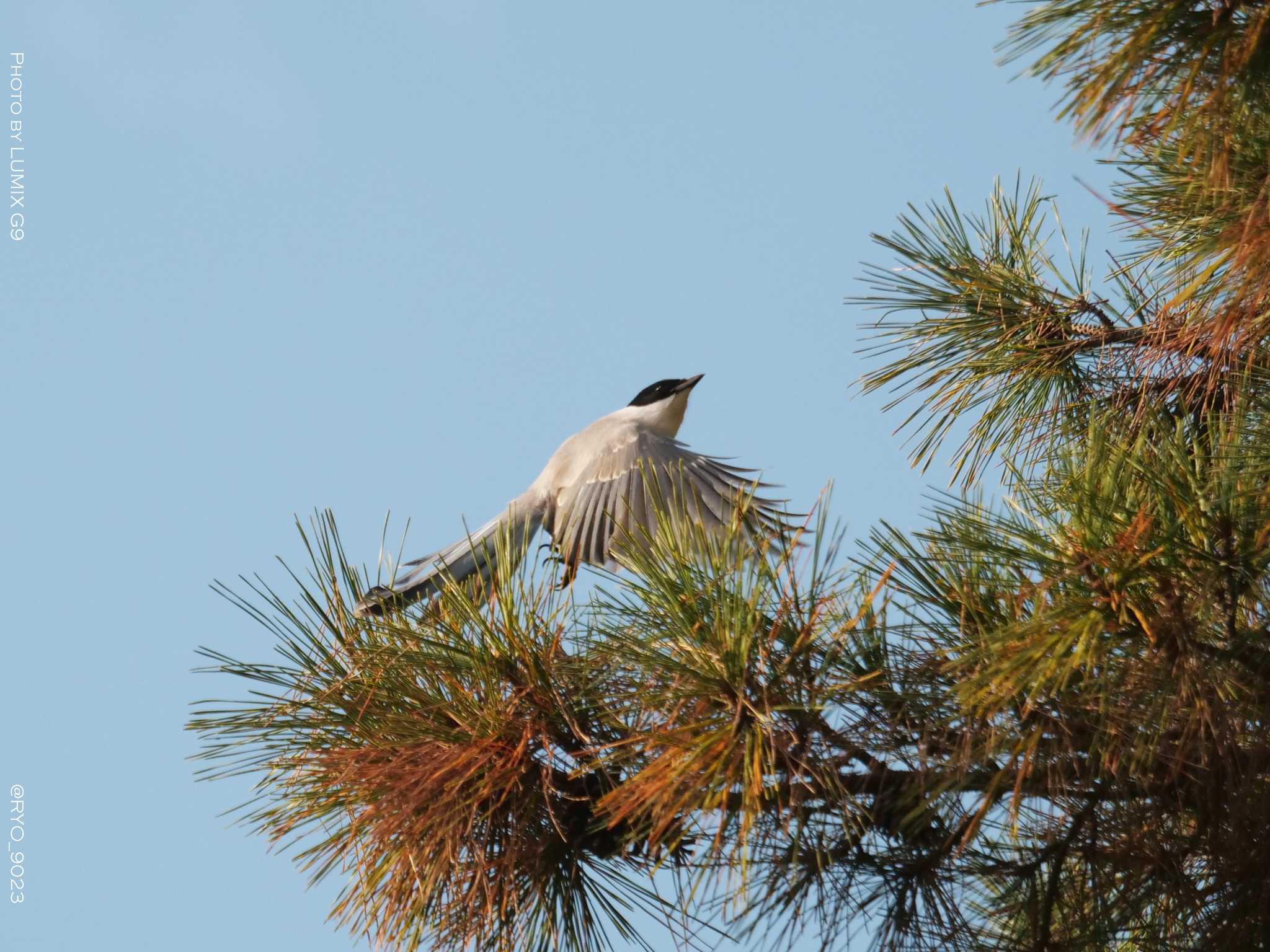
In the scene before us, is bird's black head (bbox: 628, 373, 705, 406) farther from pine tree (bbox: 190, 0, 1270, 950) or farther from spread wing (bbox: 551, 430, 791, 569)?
pine tree (bbox: 190, 0, 1270, 950)

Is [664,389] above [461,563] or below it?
above

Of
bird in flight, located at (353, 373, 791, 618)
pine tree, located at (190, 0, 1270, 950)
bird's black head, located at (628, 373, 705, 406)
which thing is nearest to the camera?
pine tree, located at (190, 0, 1270, 950)

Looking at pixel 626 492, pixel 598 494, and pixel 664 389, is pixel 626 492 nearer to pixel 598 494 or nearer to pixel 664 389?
pixel 598 494

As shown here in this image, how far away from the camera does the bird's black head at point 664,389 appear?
5230mm

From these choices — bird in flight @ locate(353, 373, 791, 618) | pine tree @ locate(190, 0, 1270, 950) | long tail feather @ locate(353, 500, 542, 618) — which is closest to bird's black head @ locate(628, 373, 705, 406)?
bird in flight @ locate(353, 373, 791, 618)

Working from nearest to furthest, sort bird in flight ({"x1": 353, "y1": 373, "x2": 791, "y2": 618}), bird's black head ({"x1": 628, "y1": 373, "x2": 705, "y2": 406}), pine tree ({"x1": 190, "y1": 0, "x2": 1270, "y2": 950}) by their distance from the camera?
pine tree ({"x1": 190, "y1": 0, "x2": 1270, "y2": 950}) → bird in flight ({"x1": 353, "y1": 373, "x2": 791, "y2": 618}) → bird's black head ({"x1": 628, "y1": 373, "x2": 705, "y2": 406})

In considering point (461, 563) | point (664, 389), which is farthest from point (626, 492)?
point (664, 389)

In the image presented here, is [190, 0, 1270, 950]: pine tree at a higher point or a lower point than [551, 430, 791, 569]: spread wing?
lower

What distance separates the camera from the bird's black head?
523 centimetres

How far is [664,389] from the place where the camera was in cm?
531

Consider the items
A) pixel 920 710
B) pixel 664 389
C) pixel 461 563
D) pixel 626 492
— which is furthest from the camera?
pixel 664 389

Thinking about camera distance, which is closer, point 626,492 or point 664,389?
point 626,492

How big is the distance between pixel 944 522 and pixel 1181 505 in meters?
0.28

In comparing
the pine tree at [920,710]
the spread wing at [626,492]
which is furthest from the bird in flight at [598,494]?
the pine tree at [920,710]
